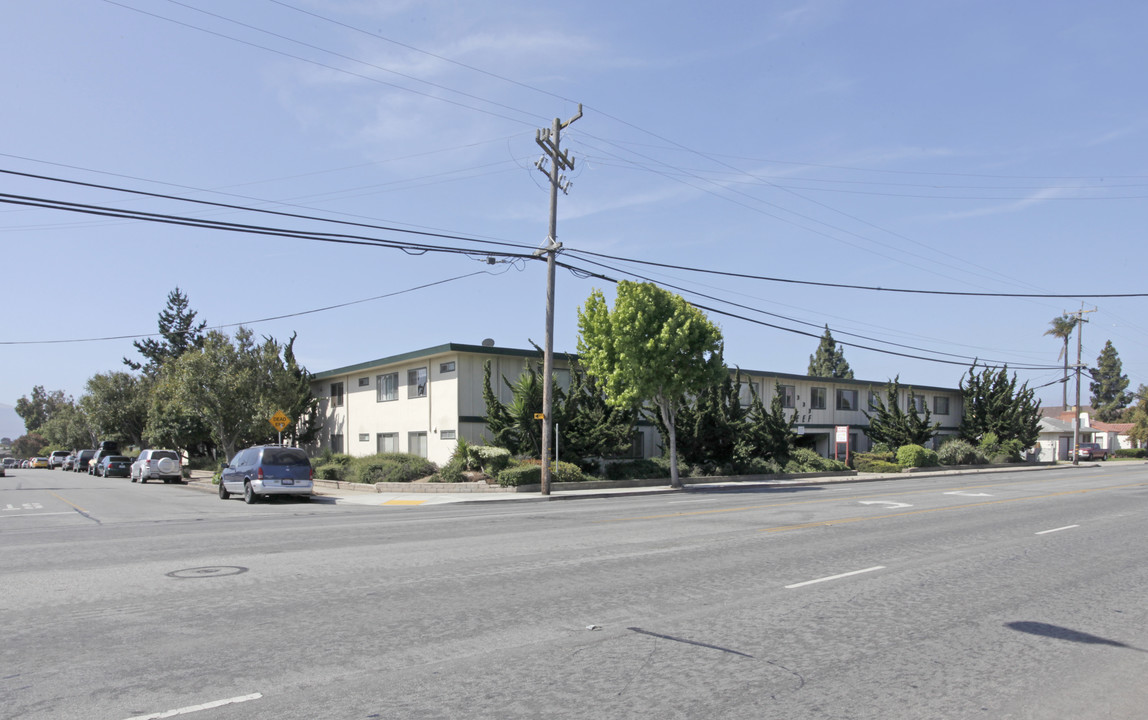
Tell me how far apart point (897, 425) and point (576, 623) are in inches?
1842

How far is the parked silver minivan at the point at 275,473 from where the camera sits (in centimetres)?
2297

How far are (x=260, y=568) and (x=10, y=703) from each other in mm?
4940

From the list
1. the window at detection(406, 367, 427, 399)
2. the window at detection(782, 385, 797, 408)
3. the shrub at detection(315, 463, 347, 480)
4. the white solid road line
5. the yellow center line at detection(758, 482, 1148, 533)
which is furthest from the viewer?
the window at detection(782, 385, 797, 408)

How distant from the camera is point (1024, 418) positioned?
55219 mm

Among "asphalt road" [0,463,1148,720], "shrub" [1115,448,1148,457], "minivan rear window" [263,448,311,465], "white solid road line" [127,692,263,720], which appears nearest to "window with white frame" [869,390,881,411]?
"asphalt road" [0,463,1148,720]

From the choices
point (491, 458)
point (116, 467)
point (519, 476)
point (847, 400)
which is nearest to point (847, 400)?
point (847, 400)

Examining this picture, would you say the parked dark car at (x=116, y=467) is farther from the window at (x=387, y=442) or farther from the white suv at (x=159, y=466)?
the window at (x=387, y=442)

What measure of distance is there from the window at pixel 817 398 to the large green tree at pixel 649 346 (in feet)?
67.9

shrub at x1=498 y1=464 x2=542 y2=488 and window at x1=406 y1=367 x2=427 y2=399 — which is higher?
window at x1=406 y1=367 x2=427 y2=399

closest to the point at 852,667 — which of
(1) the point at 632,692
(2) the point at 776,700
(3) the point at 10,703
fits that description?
(2) the point at 776,700

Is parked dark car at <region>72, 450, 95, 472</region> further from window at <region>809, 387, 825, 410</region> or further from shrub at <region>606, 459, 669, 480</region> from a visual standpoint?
window at <region>809, 387, 825, 410</region>

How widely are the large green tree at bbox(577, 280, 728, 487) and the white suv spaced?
77.2 feet

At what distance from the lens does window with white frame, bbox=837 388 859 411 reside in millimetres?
50500

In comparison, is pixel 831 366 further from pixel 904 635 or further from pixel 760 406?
pixel 904 635
